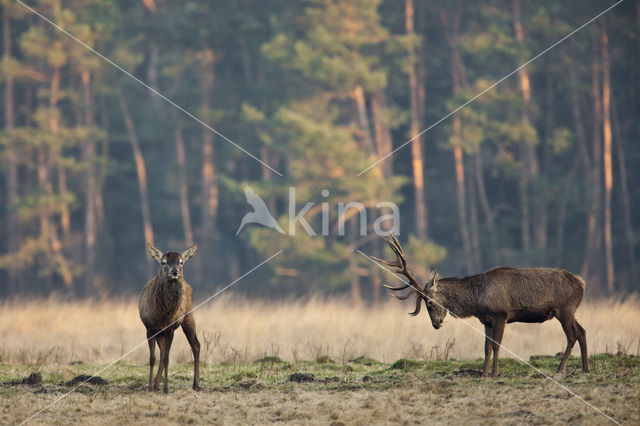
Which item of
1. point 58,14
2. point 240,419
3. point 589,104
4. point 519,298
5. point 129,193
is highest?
point 58,14

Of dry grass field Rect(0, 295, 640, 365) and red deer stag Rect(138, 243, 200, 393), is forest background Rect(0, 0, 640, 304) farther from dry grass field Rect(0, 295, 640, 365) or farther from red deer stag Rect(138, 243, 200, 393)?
red deer stag Rect(138, 243, 200, 393)

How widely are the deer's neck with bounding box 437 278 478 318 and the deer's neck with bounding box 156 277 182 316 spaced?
322 centimetres

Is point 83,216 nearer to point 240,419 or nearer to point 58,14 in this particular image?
point 58,14

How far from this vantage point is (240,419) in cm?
889

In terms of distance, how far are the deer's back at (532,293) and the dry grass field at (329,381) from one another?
0.78 meters

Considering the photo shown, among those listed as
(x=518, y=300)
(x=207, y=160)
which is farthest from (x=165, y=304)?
(x=207, y=160)

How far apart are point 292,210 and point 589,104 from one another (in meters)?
→ 12.3

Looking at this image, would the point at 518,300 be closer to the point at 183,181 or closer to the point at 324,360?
the point at 324,360

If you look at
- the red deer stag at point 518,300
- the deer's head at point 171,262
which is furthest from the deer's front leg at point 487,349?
the deer's head at point 171,262

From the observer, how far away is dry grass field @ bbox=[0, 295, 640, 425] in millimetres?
8828

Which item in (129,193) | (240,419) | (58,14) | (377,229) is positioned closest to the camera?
(240,419)

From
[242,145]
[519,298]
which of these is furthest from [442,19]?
[519,298]

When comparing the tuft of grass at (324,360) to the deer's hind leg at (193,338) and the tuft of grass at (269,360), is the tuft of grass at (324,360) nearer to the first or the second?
the tuft of grass at (269,360)

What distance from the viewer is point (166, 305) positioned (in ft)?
32.5
